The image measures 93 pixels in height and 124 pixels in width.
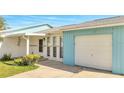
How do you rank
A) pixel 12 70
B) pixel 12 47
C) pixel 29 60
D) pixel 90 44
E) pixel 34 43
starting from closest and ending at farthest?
pixel 12 70 → pixel 90 44 → pixel 29 60 → pixel 34 43 → pixel 12 47

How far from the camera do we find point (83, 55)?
12.3 metres

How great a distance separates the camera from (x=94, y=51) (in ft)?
37.3

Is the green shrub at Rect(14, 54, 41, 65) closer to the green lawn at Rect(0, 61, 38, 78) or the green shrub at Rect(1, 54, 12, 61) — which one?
the green lawn at Rect(0, 61, 38, 78)

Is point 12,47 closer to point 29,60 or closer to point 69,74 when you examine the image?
point 29,60

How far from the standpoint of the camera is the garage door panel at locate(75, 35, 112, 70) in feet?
34.2

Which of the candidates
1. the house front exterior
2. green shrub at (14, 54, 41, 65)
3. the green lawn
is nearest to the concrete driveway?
the green lawn

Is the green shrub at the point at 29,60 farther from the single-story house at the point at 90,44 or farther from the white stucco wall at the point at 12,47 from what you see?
the white stucco wall at the point at 12,47

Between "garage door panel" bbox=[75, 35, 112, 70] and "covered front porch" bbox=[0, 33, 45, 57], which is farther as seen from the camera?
"covered front porch" bbox=[0, 33, 45, 57]

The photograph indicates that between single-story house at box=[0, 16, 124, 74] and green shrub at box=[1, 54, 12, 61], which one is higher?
single-story house at box=[0, 16, 124, 74]

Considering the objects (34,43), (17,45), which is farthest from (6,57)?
(34,43)

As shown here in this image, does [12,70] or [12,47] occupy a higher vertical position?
[12,47]
